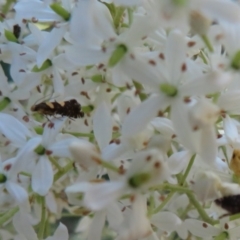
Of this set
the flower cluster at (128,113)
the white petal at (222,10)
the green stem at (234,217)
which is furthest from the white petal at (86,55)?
the green stem at (234,217)

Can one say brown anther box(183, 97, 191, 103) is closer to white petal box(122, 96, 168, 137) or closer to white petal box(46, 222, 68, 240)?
white petal box(122, 96, 168, 137)

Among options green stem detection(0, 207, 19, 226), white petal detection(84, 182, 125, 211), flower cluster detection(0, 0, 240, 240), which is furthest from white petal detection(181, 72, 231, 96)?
green stem detection(0, 207, 19, 226)

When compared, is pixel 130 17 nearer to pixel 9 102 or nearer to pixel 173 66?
pixel 173 66

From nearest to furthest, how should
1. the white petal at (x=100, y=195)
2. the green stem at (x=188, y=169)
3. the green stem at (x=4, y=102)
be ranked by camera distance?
1. the white petal at (x=100, y=195)
2. the green stem at (x=188, y=169)
3. the green stem at (x=4, y=102)

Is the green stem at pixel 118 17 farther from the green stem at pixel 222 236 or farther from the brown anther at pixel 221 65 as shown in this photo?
the green stem at pixel 222 236

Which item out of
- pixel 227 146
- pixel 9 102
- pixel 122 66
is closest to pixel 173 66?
pixel 122 66

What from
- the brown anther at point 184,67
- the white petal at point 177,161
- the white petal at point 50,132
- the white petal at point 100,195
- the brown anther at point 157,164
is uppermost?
Result: the brown anther at point 184,67
